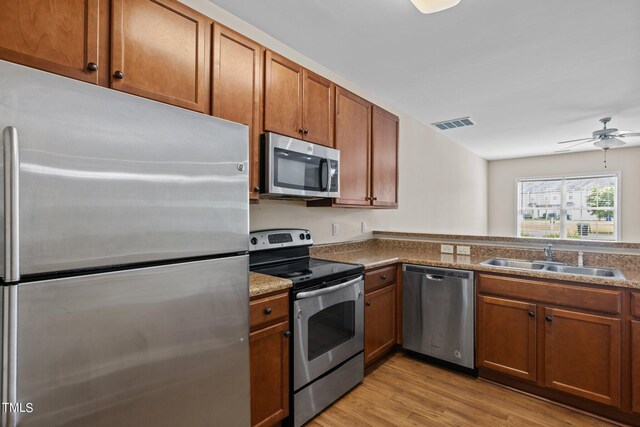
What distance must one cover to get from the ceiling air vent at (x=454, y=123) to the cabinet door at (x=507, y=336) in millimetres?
2976

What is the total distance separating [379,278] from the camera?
8.64 feet

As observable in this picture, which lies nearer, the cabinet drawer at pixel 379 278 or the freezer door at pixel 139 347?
the freezer door at pixel 139 347

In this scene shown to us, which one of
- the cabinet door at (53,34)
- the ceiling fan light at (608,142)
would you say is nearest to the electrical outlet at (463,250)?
the cabinet door at (53,34)

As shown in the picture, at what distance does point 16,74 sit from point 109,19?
666mm

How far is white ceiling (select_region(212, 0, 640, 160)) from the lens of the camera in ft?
6.93

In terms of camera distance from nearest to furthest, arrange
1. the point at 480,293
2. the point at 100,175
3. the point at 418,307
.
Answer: the point at 100,175 → the point at 480,293 → the point at 418,307

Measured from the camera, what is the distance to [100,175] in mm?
1006

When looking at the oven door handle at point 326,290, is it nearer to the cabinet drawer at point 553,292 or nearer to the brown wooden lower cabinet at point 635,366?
the cabinet drawer at point 553,292

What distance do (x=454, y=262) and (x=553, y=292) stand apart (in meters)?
0.68

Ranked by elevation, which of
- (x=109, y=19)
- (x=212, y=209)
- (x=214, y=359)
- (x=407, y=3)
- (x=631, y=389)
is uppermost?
(x=407, y=3)

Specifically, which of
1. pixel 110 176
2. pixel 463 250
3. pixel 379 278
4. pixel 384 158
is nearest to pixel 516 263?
pixel 463 250

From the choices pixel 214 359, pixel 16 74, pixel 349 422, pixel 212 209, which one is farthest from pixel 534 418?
pixel 16 74

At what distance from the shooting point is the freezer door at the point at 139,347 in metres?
0.91

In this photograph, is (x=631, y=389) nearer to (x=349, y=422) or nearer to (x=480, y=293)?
(x=480, y=293)
